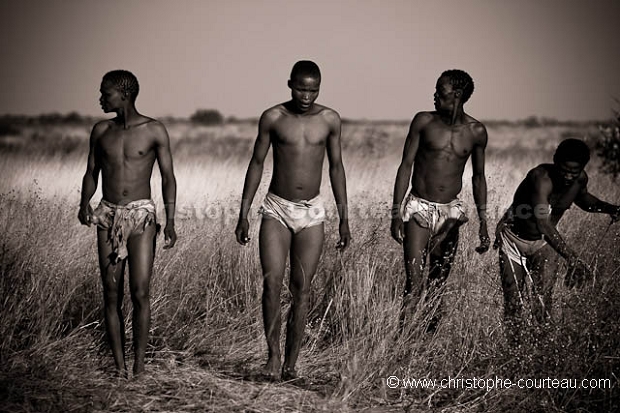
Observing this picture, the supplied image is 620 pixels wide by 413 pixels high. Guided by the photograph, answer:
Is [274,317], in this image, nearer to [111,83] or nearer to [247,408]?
[247,408]

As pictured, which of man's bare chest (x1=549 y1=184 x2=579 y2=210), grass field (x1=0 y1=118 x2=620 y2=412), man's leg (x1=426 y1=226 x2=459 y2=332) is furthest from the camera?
man's leg (x1=426 y1=226 x2=459 y2=332)

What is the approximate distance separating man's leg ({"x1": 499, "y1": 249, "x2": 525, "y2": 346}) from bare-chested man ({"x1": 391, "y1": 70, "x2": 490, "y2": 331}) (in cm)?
31

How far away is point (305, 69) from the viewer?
4.63 m

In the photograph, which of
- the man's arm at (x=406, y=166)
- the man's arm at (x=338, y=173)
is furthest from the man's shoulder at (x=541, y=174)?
the man's arm at (x=338, y=173)

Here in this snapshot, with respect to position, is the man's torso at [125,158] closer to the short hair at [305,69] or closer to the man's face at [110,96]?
the man's face at [110,96]

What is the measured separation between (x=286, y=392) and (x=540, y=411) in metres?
1.66

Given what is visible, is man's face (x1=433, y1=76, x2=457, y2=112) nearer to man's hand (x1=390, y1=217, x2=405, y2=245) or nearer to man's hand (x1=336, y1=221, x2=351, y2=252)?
man's hand (x1=390, y1=217, x2=405, y2=245)

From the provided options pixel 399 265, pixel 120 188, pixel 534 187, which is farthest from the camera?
pixel 399 265

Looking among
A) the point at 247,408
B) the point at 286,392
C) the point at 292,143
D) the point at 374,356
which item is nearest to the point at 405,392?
the point at 374,356

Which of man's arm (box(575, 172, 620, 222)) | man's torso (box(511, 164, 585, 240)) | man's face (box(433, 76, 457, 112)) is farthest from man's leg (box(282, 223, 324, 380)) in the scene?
man's arm (box(575, 172, 620, 222))

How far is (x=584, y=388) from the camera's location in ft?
15.1

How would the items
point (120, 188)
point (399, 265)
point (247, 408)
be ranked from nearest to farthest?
point (247, 408), point (120, 188), point (399, 265)

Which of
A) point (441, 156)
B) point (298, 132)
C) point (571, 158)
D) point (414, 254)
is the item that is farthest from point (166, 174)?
point (571, 158)

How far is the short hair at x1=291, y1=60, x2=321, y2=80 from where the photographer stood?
15.2ft
